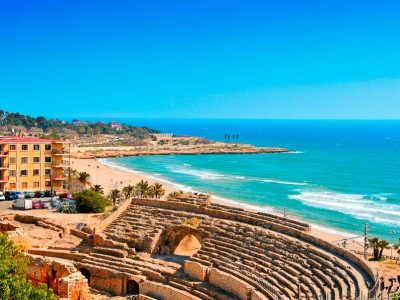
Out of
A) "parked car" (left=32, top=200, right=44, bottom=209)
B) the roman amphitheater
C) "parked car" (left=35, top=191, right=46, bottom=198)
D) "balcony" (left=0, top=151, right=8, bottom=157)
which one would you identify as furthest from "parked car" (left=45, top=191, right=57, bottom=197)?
the roman amphitheater

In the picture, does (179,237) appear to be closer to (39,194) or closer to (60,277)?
(60,277)

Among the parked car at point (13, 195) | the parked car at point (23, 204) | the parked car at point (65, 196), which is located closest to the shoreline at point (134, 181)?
the parked car at point (65, 196)

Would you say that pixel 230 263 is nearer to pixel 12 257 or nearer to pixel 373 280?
pixel 373 280

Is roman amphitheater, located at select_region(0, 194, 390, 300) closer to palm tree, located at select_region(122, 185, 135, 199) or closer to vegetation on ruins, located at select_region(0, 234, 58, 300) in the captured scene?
vegetation on ruins, located at select_region(0, 234, 58, 300)

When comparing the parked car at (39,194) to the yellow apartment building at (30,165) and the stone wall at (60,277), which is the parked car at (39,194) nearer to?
the yellow apartment building at (30,165)

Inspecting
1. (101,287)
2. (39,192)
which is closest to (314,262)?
(101,287)

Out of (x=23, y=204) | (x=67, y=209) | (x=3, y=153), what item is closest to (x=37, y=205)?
(x=23, y=204)

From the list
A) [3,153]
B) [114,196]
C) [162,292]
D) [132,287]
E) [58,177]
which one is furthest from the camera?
[58,177]
